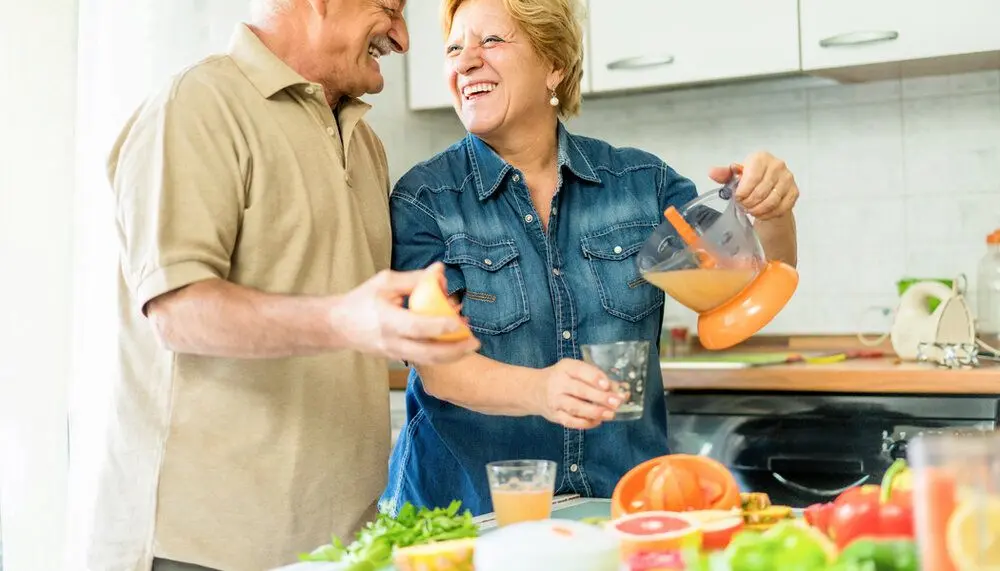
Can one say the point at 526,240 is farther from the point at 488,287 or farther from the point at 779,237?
the point at 779,237

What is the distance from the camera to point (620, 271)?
1913mm

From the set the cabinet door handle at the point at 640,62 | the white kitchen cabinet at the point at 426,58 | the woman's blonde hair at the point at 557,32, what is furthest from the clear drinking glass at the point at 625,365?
the white kitchen cabinet at the point at 426,58

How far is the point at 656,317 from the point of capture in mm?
1957

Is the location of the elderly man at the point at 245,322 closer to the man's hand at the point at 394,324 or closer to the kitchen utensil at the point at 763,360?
A: the man's hand at the point at 394,324

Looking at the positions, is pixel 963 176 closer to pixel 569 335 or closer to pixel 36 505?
pixel 569 335

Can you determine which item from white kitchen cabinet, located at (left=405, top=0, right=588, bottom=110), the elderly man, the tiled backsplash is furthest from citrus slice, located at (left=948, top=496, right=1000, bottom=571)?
white kitchen cabinet, located at (left=405, top=0, right=588, bottom=110)

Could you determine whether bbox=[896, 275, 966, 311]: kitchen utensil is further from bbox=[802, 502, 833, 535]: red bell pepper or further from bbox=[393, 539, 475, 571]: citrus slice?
bbox=[393, 539, 475, 571]: citrus slice

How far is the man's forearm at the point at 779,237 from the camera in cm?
192

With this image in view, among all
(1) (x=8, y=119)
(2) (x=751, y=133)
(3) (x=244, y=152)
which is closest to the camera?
(3) (x=244, y=152)

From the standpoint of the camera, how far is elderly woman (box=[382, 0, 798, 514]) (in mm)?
1855

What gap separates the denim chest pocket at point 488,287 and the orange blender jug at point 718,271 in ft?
0.88

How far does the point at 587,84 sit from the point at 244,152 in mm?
1806

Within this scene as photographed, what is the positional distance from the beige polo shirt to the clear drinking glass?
386mm

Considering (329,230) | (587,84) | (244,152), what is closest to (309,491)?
(329,230)
